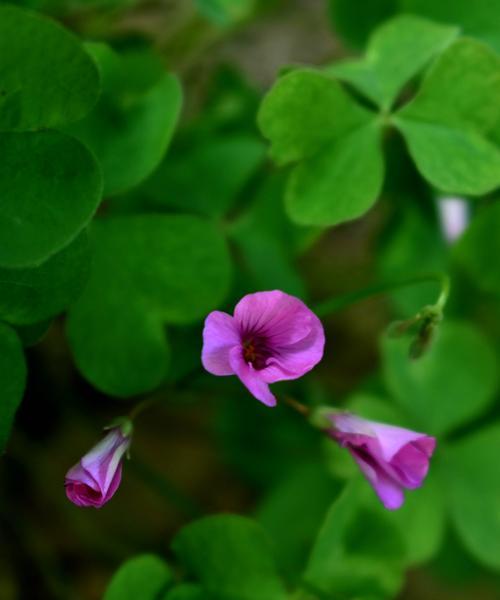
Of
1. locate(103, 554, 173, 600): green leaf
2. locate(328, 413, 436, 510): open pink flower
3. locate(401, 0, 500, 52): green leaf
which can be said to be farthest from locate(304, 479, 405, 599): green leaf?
locate(401, 0, 500, 52): green leaf

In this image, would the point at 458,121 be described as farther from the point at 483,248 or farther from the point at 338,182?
the point at 483,248

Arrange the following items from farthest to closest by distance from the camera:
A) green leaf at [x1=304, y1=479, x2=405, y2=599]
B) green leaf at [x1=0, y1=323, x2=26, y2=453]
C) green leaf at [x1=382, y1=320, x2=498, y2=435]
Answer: green leaf at [x1=382, y1=320, x2=498, y2=435]
green leaf at [x1=304, y1=479, x2=405, y2=599]
green leaf at [x1=0, y1=323, x2=26, y2=453]

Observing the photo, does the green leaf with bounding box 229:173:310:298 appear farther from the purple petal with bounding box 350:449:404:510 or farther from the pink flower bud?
the purple petal with bounding box 350:449:404:510

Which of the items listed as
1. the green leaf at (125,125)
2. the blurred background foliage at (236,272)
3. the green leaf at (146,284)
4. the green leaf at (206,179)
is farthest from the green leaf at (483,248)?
the green leaf at (125,125)

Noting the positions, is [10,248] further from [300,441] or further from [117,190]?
[300,441]

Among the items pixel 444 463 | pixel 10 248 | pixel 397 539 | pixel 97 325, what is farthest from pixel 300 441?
pixel 10 248

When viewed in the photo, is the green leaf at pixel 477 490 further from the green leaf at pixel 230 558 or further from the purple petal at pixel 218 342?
the purple petal at pixel 218 342

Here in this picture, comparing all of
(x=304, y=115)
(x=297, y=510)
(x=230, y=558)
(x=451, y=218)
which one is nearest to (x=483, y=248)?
(x=451, y=218)
